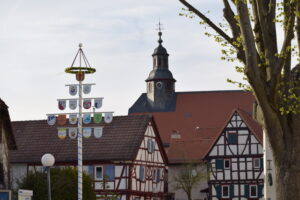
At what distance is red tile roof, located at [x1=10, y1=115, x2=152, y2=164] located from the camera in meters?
55.3

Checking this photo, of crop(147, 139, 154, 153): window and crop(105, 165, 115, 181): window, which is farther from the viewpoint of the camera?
crop(147, 139, 154, 153): window

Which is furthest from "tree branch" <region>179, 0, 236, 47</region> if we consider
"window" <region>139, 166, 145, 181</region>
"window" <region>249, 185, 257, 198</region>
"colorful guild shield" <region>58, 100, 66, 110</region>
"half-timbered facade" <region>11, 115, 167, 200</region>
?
"window" <region>249, 185, 257, 198</region>

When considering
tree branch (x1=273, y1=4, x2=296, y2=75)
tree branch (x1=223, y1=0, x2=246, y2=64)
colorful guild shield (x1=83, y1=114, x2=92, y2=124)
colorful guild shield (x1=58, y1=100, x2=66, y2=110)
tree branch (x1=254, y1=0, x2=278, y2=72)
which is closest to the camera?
tree branch (x1=273, y1=4, x2=296, y2=75)

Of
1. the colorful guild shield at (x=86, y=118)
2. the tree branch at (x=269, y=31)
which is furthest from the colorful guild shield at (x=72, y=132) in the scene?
the tree branch at (x=269, y=31)

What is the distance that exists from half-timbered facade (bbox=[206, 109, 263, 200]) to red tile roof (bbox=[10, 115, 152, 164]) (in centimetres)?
769

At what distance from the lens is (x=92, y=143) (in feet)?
187

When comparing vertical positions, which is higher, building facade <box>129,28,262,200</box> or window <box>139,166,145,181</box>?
building facade <box>129,28,262,200</box>

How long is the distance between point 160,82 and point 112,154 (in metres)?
45.2

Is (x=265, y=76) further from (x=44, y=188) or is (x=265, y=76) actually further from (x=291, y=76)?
(x=44, y=188)

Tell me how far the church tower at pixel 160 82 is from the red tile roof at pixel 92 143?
4047 centimetres

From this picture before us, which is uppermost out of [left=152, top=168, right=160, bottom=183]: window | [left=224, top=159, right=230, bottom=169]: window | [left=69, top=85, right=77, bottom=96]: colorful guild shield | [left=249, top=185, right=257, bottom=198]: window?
[left=69, top=85, right=77, bottom=96]: colorful guild shield

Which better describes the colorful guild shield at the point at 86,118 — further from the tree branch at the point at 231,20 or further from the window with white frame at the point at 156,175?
the window with white frame at the point at 156,175

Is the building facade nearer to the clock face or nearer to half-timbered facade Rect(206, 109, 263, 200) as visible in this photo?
the clock face

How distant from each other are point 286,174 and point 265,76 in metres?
1.91
